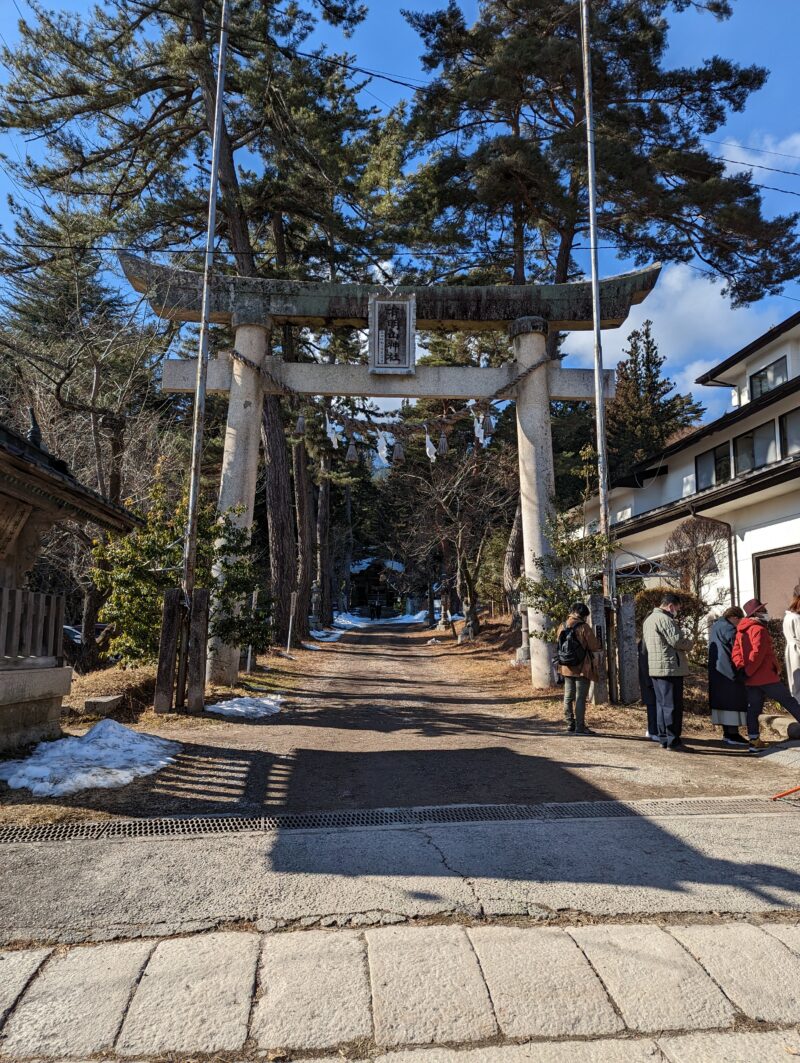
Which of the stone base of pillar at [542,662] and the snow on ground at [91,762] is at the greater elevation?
the stone base of pillar at [542,662]

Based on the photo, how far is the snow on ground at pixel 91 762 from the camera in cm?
603

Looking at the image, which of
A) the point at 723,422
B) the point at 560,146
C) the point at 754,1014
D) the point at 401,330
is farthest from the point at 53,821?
the point at 723,422

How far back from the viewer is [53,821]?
519 centimetres

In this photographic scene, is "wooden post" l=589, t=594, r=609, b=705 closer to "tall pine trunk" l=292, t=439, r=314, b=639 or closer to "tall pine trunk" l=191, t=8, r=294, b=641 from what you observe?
"tall pine trunk" l=191, t=8, r=294, b=641

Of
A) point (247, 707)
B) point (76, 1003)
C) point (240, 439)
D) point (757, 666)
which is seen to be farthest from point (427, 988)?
point (240, 439)

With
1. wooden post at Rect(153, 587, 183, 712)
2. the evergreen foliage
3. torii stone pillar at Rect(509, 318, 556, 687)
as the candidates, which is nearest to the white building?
torii stone pillar at Rect(509, 318, 556, 687)

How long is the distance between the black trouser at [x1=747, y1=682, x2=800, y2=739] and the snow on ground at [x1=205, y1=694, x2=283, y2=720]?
21.3ft

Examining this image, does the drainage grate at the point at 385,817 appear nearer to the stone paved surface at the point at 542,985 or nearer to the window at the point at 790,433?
the stone paved surface at the point at 542,985

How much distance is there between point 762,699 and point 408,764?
436 centimetres

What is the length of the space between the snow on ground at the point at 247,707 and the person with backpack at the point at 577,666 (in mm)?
4431

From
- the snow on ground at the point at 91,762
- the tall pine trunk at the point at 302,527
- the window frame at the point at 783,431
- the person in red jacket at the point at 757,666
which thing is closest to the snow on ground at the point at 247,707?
the snow on ground at the point at 91,762

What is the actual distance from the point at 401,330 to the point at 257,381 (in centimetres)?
293

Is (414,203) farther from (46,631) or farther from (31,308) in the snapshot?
(46,631)

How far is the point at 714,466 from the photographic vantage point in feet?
58.7
